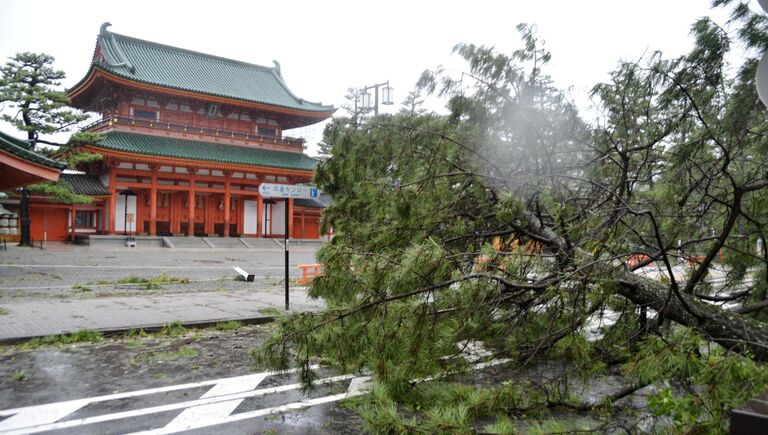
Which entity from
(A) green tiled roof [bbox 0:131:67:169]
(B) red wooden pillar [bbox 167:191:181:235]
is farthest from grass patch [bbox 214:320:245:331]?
(B) red wooden pillar [bbox 167:191:181:235]

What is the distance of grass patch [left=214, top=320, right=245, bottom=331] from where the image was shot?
7.54m

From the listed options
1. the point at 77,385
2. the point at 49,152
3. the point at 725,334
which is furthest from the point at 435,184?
the point at 49,152

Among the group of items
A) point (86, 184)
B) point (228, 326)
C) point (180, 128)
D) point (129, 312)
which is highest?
point (180, 128)

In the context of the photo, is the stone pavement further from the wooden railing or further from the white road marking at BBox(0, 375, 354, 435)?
the wooden railing

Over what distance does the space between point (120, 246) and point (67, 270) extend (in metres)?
7.84

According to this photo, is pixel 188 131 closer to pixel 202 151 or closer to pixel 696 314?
pixel 202 151

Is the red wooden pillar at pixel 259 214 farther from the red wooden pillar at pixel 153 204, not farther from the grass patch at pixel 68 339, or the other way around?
the grass patch at pixel 68 339

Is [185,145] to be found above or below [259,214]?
above

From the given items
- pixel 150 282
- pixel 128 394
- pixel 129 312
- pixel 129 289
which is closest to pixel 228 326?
pixel 129 312

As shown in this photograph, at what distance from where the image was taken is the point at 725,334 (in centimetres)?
314

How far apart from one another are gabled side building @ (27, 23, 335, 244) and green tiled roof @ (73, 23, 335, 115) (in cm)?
7

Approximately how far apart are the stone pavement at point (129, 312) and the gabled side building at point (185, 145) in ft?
49.5

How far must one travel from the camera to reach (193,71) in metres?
28.3

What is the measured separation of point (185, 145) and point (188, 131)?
0.82 meters
